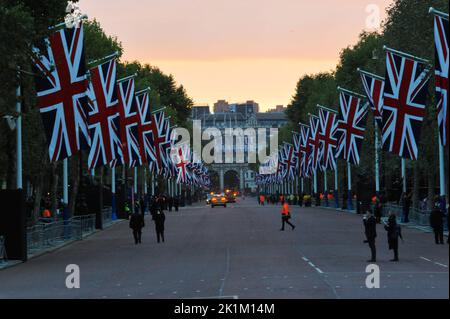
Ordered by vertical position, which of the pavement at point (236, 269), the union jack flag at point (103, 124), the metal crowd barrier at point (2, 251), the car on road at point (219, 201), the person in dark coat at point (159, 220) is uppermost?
the union jack flag at point (103, 124)

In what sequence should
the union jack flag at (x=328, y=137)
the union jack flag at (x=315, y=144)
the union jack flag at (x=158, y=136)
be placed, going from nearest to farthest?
the union jack flag at (x=158, y=136) < the union jack flag at (x=328, y=137) < the union jack flag at (x=315, y=144)

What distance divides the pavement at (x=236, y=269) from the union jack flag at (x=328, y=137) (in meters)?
19.7

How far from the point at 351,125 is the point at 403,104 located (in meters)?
20.0

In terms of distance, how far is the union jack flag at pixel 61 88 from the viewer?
35.1m

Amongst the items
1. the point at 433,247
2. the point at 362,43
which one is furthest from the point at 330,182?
the point at 433,247

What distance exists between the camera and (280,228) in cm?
5888

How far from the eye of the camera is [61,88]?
35375 mm

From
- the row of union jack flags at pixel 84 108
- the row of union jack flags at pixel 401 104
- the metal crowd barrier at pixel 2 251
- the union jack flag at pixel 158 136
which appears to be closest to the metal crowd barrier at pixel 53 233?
the row of union jack flags at pixel 84 108

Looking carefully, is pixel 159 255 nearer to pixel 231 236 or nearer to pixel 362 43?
pixel 231 236

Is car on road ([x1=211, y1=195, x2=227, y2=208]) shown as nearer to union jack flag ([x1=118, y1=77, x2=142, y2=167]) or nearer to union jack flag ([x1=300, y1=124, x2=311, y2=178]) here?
union jack flag ([x1=300, y1=124, x2=311, y2=178])

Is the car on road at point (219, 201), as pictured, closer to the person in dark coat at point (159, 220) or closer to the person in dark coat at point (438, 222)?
the person in dark coat at point (159, 220)

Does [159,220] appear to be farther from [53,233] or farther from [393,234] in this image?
[393,234]

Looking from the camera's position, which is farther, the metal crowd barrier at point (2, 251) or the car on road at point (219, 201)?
the car on road at point (219, 201)

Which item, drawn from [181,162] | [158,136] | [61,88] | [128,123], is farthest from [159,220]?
[181,162]
